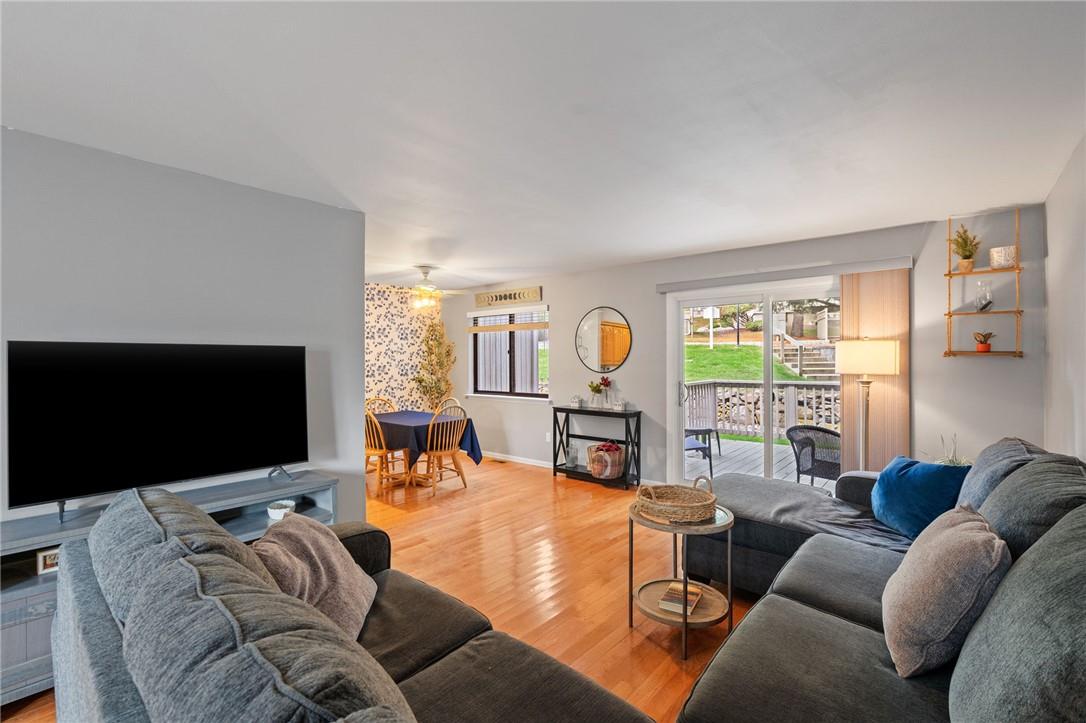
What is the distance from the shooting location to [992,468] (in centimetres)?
193

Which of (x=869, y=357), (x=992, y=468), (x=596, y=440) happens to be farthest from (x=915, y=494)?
(x=596, y=440)

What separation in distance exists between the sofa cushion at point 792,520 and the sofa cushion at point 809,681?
0.94m

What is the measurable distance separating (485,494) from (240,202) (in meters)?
3.34

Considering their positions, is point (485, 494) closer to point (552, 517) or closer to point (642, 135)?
point (552, 517)

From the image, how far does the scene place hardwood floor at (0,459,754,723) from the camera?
7.09 feet

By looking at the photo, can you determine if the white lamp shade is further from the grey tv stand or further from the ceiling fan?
the grey tv stand

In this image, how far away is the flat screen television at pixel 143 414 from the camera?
2234 mm

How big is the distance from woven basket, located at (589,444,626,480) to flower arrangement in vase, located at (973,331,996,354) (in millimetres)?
3074

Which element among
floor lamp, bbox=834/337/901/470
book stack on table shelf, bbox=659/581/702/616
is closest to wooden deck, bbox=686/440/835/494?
floor lamp, bbox=834/337/901/470

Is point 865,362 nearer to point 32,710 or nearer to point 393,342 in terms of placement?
point 32,710

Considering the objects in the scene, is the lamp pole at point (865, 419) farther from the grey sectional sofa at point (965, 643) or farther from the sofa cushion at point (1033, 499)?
the sofa cushion at point (1033, 499)

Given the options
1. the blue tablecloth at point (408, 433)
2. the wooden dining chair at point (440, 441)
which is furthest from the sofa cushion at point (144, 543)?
the wooden dining chair at point (440, 441)

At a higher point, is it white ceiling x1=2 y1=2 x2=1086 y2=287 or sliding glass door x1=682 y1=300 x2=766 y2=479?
white ceiling x1=2 y1=2 x2=1086 y2=287

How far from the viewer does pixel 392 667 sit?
1.40m
